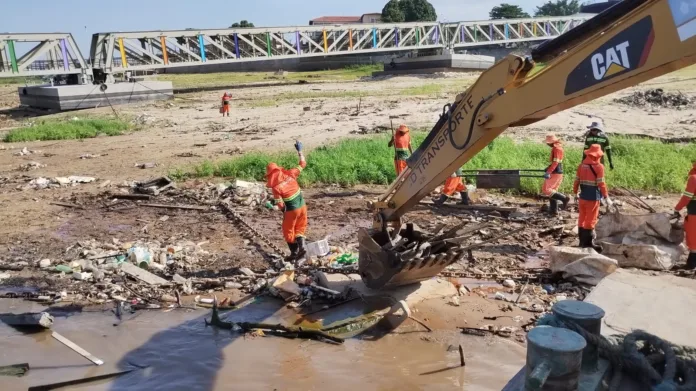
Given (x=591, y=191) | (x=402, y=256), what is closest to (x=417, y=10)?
(x=591, y=191)

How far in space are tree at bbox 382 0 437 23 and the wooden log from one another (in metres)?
63.5

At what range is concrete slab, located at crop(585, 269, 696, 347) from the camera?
3691mm

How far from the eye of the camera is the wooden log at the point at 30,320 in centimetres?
633

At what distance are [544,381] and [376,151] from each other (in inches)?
462

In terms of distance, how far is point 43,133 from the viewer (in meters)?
20.4

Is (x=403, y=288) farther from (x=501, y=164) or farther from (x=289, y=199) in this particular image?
(x=501, y=164)

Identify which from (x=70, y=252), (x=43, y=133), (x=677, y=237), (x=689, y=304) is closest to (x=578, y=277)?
(x=677, y=237)

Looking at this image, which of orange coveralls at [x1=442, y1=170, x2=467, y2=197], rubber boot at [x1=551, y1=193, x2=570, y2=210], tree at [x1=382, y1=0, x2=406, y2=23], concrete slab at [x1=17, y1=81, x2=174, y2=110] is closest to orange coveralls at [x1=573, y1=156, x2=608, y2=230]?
rubber boot at [x1=551, y1=193, x2=570, y2=210]

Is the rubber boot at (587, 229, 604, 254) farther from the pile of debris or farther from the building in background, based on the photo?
the building in background

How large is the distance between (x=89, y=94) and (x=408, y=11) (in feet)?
157

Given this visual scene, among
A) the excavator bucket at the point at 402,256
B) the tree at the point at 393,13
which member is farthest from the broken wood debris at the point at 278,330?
the tree at the point at 393,13

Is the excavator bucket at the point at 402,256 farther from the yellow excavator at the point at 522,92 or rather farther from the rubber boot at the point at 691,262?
the rubber boot at the point at 691,262

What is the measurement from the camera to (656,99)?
21562 millimetres

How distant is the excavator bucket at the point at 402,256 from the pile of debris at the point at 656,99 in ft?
60.5
